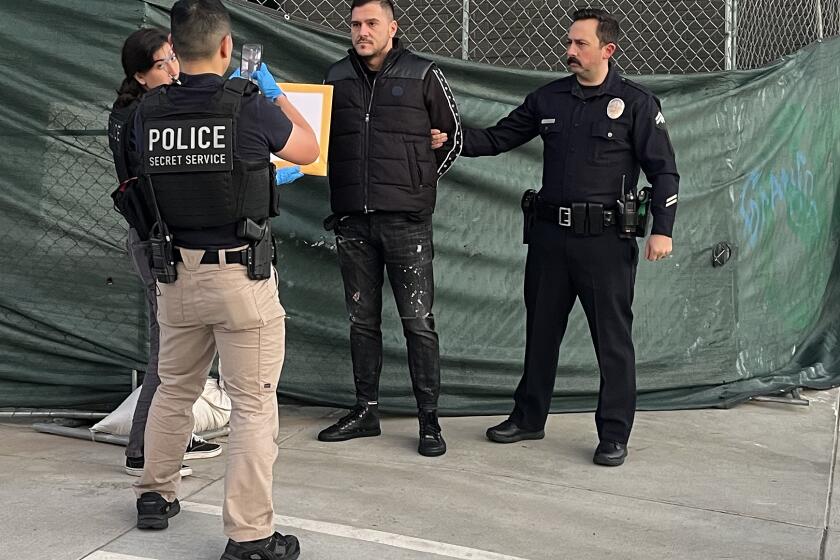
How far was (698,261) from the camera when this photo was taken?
5.75 metres

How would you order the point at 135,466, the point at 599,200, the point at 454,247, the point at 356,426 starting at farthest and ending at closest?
the point at 454,247
the point at 356,426
the point at 599,200
the point at 135,466

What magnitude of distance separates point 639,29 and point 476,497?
466 cm

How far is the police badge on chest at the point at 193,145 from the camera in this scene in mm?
3309

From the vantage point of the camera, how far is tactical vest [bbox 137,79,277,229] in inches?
131

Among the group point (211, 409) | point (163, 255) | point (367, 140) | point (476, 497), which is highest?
point (367, 140)

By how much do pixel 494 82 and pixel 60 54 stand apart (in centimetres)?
216

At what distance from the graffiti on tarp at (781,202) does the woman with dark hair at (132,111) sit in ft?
10.5

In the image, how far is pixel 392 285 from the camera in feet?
16.2

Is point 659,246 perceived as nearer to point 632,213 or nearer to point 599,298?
point 632,213

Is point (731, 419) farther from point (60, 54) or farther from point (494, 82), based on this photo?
point (60, 54)

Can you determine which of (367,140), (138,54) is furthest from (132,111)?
(367,140)

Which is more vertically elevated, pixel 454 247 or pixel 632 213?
pixel 632 213

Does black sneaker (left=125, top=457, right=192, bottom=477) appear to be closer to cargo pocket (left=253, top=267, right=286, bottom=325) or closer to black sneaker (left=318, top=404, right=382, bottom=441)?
black sneaker (left=318, top=404, right=382, bottom=441)

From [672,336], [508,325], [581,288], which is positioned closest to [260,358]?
[581,288]
